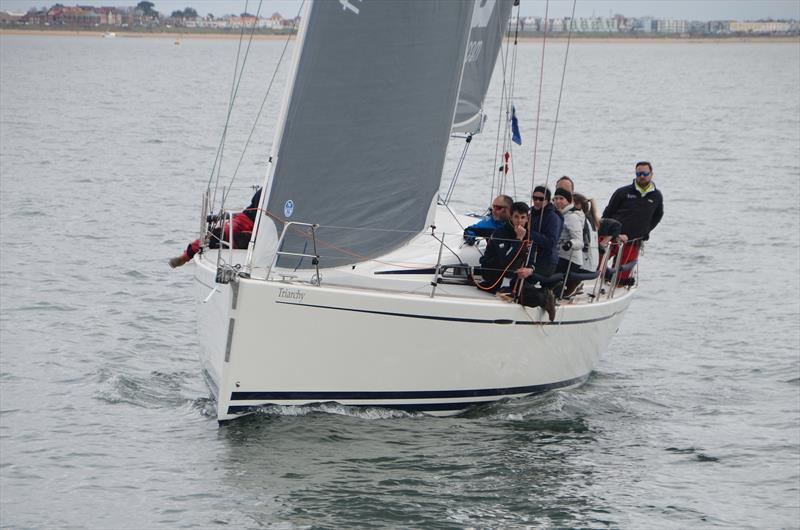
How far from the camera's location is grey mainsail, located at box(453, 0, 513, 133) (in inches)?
595

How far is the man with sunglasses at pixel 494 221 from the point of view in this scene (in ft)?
39.5

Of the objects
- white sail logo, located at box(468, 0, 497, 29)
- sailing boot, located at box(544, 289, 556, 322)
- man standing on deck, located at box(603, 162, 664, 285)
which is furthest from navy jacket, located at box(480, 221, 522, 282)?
white sail logo, located at box(468, 0, 497, 29)

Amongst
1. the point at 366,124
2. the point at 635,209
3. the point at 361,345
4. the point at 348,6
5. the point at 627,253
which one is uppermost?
the point at 348,6

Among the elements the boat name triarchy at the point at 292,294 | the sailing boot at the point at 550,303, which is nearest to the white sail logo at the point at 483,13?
the sailing boot at the point at 550,303

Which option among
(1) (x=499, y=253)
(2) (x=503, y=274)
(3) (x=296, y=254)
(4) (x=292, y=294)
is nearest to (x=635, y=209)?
(1) (x=499, y=253)

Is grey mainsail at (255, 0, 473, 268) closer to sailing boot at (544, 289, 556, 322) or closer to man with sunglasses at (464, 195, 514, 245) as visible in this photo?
man with sunglasses at (464, 195, 514, 245)

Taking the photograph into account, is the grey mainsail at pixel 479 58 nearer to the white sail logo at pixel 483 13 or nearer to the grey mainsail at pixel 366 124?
the white sail logo at pixel 483 13

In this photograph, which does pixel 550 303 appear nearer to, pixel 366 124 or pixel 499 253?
pixel 499 253

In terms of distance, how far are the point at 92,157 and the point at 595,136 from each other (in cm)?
2228

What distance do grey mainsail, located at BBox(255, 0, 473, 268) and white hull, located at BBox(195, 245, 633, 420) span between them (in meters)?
0.66

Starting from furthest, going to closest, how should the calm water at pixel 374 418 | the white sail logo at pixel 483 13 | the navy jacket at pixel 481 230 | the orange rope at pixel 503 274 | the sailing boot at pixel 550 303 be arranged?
the white sail logo at pixel 483 13 → the navy jacket at pixel 481 230 → the sailing boot at pixel 550 303 → the orange rope at pixel 503 274 → the calm water at pixel 374 418

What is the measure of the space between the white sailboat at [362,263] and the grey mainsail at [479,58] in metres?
3.32

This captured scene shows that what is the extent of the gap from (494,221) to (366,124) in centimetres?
194

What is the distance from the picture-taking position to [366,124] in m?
11.3
